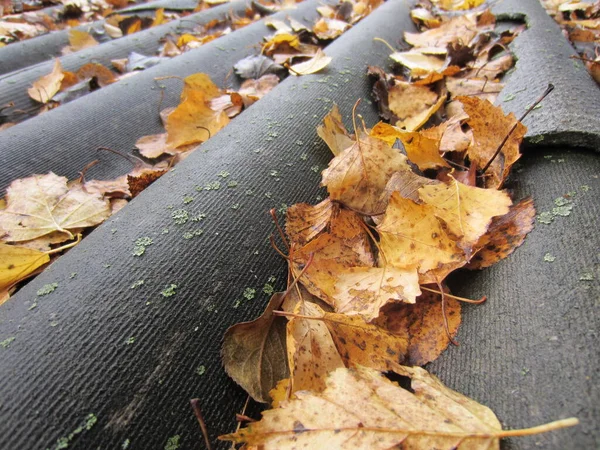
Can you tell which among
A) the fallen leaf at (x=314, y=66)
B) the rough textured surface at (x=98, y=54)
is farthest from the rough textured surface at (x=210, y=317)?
the rough textured surface at (x=98, y=54)

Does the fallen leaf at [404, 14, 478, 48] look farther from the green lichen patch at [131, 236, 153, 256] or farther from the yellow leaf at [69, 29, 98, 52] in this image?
the yellow leaf at [69, 29, 98, 52]

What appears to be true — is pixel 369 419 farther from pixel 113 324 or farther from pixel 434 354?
pixel 113 324

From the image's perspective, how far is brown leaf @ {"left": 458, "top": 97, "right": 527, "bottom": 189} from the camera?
566mm

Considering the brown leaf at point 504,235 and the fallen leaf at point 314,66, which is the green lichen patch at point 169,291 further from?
the fallen leaf at point 314,66

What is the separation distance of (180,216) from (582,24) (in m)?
1.47

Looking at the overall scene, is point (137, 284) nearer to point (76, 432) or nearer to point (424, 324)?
point (76, 432)

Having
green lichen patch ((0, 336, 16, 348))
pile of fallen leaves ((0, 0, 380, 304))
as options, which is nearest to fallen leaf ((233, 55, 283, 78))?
pile of fallen leaves ((0, 0, 380, 304))

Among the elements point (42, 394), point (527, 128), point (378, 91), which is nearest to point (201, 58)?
point (378, 91)

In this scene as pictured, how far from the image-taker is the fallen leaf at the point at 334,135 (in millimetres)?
665

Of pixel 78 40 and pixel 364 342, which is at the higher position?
pixel 78 40

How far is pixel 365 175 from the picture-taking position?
1.86 feet

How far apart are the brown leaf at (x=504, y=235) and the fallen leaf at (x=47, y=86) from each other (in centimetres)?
118

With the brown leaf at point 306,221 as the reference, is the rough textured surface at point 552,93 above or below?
above

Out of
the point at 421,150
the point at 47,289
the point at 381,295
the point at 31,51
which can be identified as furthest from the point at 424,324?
the point at 31,51
